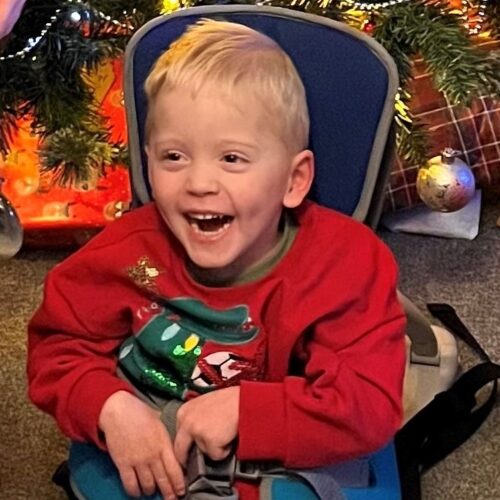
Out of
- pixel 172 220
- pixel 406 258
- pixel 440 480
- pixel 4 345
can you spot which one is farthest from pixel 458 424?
pixel 4 345

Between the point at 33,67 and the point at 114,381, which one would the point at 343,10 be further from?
the point at 114,381

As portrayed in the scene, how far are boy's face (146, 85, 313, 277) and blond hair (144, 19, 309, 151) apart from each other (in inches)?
0.5

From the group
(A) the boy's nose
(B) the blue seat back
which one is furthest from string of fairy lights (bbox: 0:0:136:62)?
(A) the boy's nose

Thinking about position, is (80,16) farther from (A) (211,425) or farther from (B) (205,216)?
(A) (211,425)

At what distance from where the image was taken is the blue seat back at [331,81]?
1.18 m

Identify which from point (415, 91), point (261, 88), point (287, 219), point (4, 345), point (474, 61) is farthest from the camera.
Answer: point (415, 91)

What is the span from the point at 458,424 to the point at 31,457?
0.59 metres

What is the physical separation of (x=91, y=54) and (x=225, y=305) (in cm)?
47

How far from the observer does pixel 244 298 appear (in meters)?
1.13

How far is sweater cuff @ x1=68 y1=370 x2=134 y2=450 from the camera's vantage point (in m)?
1.10

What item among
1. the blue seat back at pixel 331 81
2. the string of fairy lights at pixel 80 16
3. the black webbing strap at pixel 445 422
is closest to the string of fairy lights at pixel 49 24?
the string of fairy lights at pixel 80 16

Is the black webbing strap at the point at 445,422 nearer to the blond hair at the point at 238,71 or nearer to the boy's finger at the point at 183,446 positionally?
the boy's finger at the point at 183,446

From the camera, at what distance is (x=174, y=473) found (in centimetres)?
109

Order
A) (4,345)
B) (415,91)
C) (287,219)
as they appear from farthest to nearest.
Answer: (415,91) → (4,345) → (287,219)
